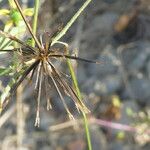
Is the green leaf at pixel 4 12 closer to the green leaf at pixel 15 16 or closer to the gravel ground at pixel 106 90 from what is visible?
the green leaf at pixel 15 16

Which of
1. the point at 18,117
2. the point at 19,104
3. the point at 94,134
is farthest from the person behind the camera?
the point at 94,134

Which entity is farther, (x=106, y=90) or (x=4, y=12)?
(x=106, y=90)

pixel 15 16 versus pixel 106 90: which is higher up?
pixel 106 90

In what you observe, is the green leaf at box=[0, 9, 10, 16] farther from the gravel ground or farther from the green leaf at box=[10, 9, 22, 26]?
the gravel ground

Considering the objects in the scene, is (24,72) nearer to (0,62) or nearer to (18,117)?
(0,62)

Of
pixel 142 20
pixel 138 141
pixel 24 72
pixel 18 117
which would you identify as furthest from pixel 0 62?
pixel 142 20

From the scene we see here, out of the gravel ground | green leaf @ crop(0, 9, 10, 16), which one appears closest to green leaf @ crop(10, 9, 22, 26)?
green leaf @ crop(0, 9, 10, 16)

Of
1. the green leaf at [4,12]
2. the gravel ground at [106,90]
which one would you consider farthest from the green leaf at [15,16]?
the gravel ground at [106,90]

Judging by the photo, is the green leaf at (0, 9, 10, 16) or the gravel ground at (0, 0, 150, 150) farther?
the gravel ground at (0, 0, 150, 150)

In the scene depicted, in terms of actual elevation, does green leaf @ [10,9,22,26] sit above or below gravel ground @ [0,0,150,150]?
below

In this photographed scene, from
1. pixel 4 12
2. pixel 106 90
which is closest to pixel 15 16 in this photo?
pixel 4 12

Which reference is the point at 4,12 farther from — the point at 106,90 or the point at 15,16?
the point at 106,90
